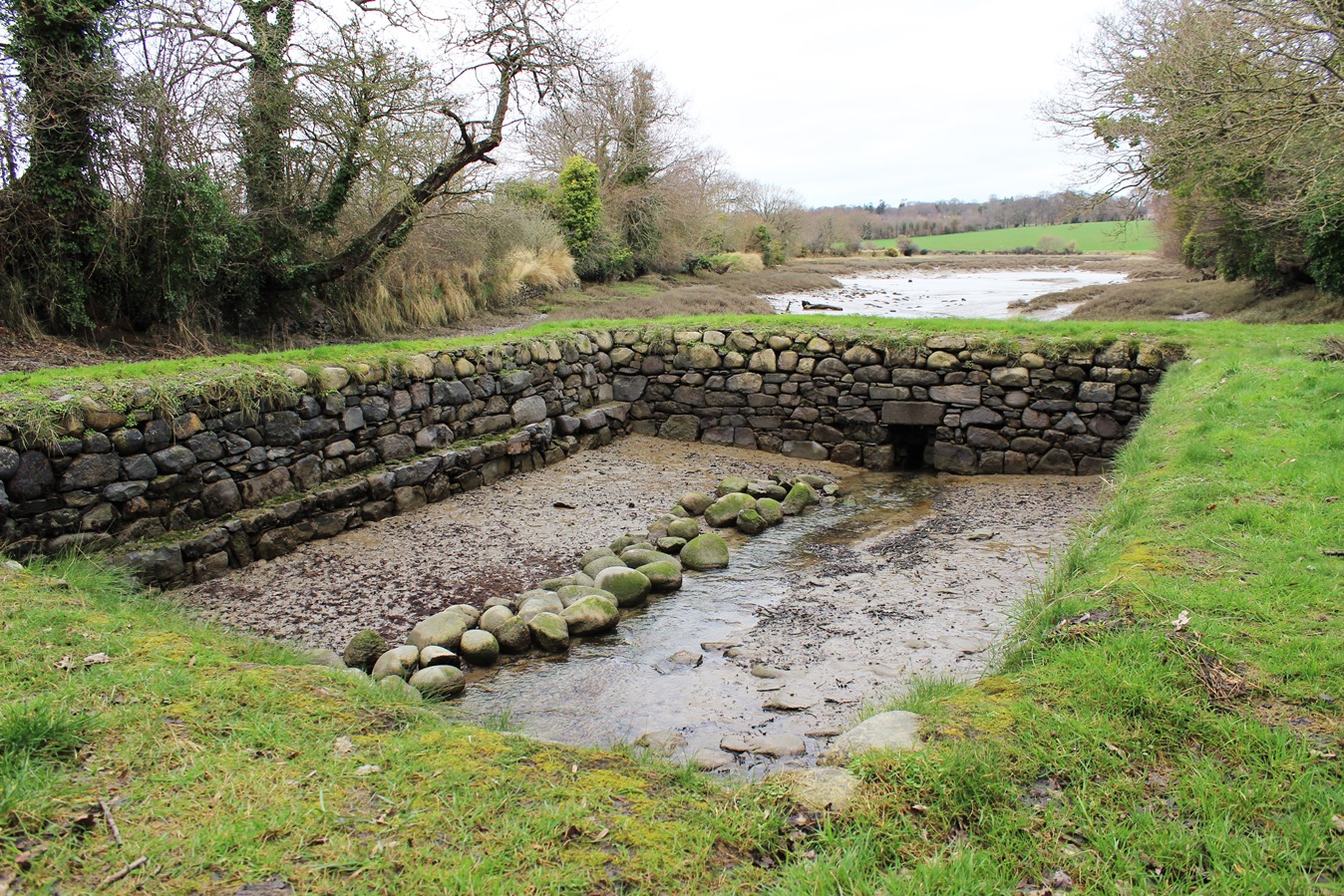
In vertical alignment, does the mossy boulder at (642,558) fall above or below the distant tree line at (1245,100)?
below

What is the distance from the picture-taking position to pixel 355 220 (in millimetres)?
12719

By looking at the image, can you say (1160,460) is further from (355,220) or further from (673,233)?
(673,233)

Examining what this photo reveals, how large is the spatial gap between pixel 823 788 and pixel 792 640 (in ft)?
8.06

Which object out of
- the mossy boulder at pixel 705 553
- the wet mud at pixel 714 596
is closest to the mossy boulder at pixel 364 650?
the wet mud at pixel 714 596

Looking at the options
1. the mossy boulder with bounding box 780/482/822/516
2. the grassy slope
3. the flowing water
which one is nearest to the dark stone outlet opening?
the mossy boulder with bounding box 780/482/822/516

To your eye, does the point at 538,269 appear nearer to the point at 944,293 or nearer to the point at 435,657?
the point at 944,293

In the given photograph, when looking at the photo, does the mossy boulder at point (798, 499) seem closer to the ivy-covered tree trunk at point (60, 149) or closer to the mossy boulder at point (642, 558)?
the mossy boulder at point (642, 558)

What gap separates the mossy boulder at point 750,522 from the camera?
7.29m

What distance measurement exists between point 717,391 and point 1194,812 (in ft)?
27.7

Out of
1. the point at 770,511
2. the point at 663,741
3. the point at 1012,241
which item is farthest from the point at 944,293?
the point at 1012,241

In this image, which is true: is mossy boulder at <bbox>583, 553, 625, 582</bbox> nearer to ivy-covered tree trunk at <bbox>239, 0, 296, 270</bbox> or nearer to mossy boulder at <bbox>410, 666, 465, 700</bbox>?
mossy boulder at <bbox>410, 666, 465, 700</bbox>

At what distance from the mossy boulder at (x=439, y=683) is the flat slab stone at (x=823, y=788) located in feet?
7.50

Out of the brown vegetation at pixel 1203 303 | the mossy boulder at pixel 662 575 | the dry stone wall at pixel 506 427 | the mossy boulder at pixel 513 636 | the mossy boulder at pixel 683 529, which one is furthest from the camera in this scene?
the brown vegetation at pixel 1203 303

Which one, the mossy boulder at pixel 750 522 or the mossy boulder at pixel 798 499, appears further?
the mossy boulder at pixel 798 499
